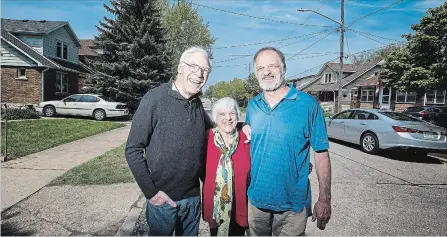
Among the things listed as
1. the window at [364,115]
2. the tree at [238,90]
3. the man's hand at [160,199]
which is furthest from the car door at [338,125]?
the tree at [238,90]

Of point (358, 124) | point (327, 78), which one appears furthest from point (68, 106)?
point (327, 78)

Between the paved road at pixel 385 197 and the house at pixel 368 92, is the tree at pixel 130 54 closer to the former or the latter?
the paved road at pixel 385 197

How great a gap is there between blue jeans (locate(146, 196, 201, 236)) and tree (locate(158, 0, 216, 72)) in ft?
106

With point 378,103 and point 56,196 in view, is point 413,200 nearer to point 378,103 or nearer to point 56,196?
point 56,196

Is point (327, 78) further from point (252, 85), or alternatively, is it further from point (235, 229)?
point (235, 229)

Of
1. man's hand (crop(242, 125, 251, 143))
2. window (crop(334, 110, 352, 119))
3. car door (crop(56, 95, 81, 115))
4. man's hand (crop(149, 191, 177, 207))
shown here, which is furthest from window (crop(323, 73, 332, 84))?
man's hand (crop(149, 191, 177, 207))

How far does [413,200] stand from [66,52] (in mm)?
29004

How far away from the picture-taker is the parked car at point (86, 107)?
16594mm

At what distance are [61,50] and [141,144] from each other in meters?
28.0

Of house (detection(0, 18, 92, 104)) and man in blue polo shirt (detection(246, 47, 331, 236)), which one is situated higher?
house (detection(0, 18, 92, 104))

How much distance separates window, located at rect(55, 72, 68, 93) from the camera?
2278cm

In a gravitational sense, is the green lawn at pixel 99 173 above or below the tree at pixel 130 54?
below

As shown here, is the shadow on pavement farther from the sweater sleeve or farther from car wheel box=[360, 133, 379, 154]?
the sweater sleeve

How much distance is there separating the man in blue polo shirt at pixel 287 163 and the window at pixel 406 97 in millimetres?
31579
